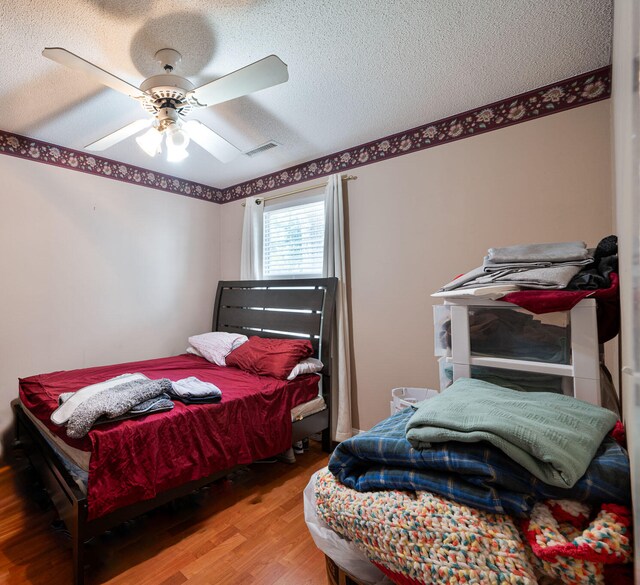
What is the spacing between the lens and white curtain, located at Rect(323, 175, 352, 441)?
2.79 metres

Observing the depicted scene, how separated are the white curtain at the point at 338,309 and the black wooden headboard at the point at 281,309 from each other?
0.36 ft

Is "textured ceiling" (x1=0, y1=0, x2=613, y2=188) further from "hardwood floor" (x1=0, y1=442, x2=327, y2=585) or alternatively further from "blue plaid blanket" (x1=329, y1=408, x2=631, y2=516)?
"hardwood floor" (x1=0, y1=442, x2=327, y2=585)

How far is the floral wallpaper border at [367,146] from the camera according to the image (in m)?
1.98

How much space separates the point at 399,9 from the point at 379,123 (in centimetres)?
100

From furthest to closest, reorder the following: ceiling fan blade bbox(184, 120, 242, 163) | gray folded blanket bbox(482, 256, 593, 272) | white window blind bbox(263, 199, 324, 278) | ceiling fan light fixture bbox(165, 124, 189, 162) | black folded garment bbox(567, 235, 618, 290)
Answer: white window blind bbox(263, 199, 324, 278) → ceiling fan blade bbox(184, 120, 242, 163) → ceiling fan light fixture bbox(165, 124, 189, 162) → gray folded blanket bbox(482, 256, 593, 272) → black folded garment bbox(567, 235, 618, 290)

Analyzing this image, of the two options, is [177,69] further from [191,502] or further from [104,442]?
[191,502]

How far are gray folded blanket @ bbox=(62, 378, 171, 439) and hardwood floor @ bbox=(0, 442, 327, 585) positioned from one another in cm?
68

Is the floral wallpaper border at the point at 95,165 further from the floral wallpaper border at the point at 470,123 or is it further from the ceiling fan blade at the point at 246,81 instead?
the ceiling fan blade at the point at 246,81

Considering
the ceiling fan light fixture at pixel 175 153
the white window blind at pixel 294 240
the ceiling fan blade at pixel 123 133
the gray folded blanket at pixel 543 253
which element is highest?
the ceiling fan blade at pixel 123 133

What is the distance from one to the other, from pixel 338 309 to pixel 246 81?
1.77 meters

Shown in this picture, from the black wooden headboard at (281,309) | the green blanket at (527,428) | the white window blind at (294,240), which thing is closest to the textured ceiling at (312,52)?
the white window blind at (294,240)

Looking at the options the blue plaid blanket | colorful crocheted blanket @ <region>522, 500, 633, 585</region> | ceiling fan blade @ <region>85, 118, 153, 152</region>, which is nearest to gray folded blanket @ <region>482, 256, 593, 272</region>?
the blue plaid blanket

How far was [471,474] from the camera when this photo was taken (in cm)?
51

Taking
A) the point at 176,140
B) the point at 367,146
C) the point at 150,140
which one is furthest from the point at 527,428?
the point at 367,146
